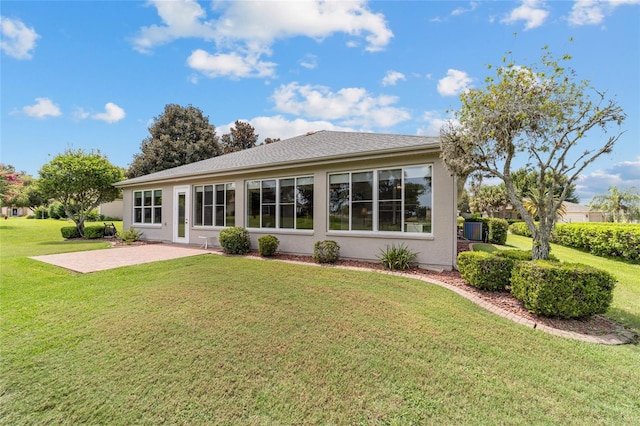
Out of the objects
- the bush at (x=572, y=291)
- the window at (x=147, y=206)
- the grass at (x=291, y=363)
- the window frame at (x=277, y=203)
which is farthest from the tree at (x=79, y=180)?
the bush at (x=572, y=291)

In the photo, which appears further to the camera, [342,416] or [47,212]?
[47,212]

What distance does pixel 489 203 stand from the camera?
1164 inches

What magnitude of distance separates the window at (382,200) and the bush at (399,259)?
688 mm

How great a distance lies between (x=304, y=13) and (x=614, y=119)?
342 inches

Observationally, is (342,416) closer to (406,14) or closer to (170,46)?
(406,14)

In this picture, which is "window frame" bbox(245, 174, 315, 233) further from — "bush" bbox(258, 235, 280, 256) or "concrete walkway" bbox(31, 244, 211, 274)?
"concrete walkway" bbox(31, 244, 211, 274)

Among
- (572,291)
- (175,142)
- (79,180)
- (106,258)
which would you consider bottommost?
(106,258)

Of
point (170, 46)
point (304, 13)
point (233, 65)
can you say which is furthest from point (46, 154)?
point (304, 13)

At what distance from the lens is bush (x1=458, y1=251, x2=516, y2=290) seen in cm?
566

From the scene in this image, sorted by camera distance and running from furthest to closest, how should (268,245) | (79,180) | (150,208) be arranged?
(79,180) → (150,208) → (268,245)

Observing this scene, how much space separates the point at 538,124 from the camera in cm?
562

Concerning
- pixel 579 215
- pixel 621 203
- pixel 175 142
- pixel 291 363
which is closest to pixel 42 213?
A: pixel 175 142

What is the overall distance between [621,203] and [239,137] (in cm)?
4026

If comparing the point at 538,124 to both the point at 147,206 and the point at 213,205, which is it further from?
the point at 147,206
